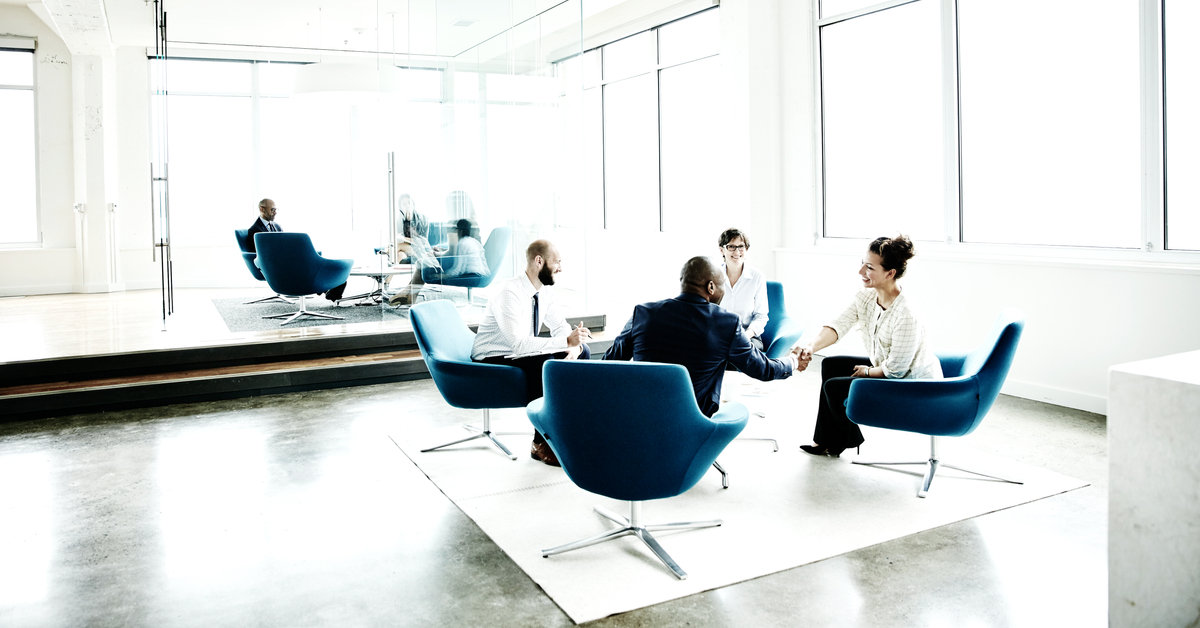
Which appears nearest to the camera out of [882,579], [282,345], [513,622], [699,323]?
[513,622]

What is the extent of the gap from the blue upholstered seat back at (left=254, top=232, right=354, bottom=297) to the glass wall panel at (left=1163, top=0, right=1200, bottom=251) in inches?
261

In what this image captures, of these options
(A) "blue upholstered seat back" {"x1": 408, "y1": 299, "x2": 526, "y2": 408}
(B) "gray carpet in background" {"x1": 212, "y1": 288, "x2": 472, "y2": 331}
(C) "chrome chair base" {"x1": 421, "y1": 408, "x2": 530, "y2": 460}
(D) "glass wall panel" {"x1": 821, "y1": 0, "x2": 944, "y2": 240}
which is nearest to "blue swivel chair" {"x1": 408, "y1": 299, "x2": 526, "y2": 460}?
(A) "blue upholstered seat back" {"x1": 408, "y1": 299, "x2": 526, "y2": 408}

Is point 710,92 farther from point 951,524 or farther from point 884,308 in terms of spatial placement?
point 951,524

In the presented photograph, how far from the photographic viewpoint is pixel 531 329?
14.5 ft

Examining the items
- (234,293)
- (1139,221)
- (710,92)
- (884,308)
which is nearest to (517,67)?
(710,92)

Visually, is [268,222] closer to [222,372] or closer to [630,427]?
[222,372]

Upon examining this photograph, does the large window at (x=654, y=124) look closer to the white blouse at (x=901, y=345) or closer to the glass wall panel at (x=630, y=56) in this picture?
the glass wall panel at (x=630, y=56)

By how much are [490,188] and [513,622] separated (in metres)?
4.75

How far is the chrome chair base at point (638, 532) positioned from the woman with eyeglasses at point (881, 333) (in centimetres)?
107

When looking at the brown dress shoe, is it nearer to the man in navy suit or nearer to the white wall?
the man in navy suit

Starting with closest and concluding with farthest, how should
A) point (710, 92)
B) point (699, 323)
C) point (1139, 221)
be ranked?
point (699, 323) → point (1139, 221) → point (710, 92)

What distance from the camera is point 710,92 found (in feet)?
29.6

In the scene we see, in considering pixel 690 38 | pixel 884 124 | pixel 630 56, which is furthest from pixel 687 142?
pixel 884 124

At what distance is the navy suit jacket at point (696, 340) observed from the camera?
341 cm
